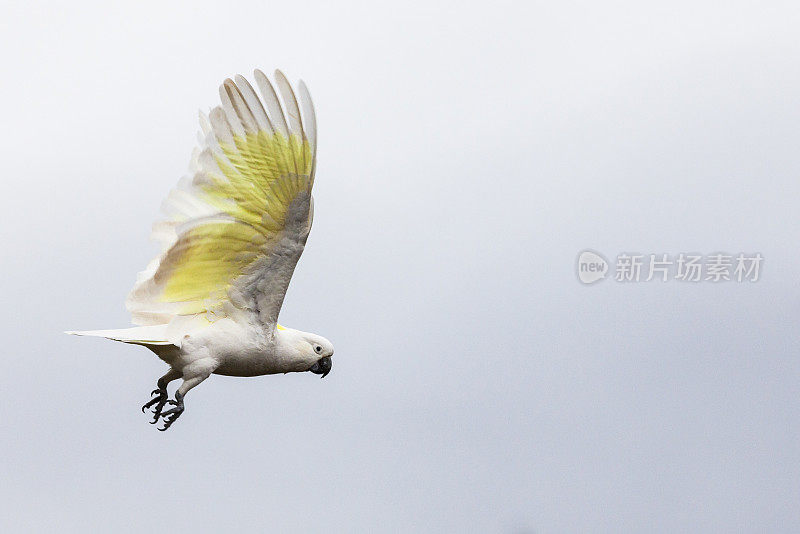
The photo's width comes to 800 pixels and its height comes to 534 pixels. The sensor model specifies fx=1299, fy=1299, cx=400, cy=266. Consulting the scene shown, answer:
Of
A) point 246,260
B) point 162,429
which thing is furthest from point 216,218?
point 162,429

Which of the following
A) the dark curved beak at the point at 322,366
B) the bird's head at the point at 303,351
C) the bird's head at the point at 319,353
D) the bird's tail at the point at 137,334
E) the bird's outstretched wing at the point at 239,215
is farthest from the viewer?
the dark curved beak at the point at 322,366

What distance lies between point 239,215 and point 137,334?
1.09 metres

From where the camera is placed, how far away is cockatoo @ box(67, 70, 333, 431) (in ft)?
27.3

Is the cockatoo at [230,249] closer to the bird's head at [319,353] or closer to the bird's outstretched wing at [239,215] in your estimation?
the bird's outstretched wing at [239,215]

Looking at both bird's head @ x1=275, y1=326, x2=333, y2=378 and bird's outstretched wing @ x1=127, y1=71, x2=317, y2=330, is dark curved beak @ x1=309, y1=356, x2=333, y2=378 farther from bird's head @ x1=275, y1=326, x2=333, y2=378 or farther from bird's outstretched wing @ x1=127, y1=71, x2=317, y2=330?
bird's outstretched wing @ x1=127, y1=71, x2=317, y2=330

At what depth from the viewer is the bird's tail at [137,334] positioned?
876 cm

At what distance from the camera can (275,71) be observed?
805cm

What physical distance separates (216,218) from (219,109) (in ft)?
2.61

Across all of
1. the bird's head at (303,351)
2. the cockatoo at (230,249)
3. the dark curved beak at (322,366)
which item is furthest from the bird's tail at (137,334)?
the dark curved beak at (322,366)

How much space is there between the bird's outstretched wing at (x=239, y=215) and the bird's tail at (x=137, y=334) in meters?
0.10

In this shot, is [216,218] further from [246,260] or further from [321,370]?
[321,370]

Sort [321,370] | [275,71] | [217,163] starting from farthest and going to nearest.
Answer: [321,370] → [217,163] → [275,71]

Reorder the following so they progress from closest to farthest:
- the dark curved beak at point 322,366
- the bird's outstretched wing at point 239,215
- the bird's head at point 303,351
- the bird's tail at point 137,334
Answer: the bird's outstretched wing at point 239,215, the bird's tail at point 137,334, the bird's head at point 303,351, the dark curved beak at point 322,366

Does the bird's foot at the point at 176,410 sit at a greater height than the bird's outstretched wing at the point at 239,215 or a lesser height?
lesser
